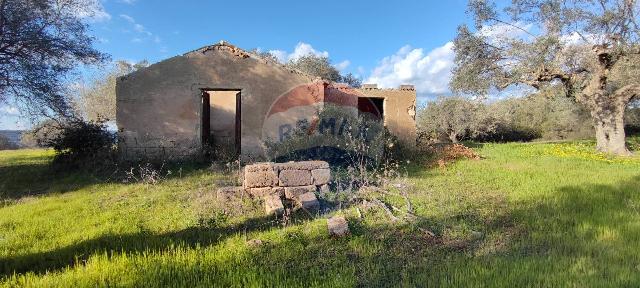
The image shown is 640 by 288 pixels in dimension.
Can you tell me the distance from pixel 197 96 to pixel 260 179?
274 inches

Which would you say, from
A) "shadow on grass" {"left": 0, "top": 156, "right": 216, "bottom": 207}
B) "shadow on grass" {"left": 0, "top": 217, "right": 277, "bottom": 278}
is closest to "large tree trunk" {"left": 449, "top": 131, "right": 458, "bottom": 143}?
"shadow on grass" {"left": 0, "top": 156, "right": 216, "bottom": 207}

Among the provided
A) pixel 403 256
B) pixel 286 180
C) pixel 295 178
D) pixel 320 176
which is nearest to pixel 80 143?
pixel 286 180

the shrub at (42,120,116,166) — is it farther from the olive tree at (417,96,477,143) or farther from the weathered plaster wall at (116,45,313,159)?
the olive tree at (417,96,477,143)

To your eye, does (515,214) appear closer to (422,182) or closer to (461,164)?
(422,182)

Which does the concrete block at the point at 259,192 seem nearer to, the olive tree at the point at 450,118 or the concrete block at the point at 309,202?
the concrete block at the point at 309,202

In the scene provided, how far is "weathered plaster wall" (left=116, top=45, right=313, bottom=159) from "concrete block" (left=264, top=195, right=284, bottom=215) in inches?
270

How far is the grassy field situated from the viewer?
4.08 meters

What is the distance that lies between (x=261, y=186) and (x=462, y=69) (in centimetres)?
1354

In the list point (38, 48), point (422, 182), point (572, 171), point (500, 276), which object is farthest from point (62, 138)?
point (572, 171)

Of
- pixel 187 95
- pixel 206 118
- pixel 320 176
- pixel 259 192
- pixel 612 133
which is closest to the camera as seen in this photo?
pixel 259 192

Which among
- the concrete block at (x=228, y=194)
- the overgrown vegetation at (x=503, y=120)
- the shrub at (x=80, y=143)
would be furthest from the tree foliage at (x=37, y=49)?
the overgrown vegetation at (x=503, y=120)

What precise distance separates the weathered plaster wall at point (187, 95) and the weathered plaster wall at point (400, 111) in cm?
444

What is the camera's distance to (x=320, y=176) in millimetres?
8570

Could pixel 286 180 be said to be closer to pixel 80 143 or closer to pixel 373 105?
pixel 80 143
